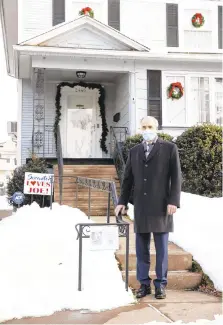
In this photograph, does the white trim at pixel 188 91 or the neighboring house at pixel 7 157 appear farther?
the neighboring house at pixel 7 157

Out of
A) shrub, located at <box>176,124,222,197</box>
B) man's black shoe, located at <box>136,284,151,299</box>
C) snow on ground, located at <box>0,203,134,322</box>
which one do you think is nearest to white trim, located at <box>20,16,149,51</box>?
shrub, located at <box>176,124,222,197</box>

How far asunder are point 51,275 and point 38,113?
8716 mm

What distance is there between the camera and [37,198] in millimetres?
10039

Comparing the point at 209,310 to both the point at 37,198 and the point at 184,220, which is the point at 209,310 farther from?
the point at 37,198

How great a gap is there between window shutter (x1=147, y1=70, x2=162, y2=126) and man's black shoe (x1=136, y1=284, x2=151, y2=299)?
338 inches

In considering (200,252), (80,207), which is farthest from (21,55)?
(200,252)

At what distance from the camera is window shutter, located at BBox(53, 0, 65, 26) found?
44.9 ft

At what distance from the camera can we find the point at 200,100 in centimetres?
1275

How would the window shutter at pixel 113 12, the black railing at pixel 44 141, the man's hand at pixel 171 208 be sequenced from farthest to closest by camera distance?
the window shutter at pixel 113 12
the black railing at pixel 44 141
the man's hand at pixel 171 208

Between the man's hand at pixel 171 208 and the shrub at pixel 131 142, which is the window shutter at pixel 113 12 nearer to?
the shrub at pixel 131 142

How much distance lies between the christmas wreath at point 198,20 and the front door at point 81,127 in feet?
15.0

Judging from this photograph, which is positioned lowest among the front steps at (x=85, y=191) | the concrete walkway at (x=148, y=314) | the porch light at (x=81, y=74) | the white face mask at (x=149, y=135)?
the concrete walkway at (x=148, y=314)

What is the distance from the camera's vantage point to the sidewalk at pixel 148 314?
341 centimetres

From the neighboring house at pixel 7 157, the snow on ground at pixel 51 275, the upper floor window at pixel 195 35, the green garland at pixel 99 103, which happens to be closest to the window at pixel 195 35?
the upper floor window at pixel 195 35
